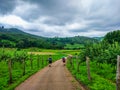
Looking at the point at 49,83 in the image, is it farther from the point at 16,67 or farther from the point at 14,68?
the point at 16,67

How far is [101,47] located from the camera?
43.8 m

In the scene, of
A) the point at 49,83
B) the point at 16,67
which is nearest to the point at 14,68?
the point at 16,67

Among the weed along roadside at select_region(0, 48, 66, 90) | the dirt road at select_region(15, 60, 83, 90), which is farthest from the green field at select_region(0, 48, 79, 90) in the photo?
the dirt road at select_region(15, 60, 83, 90)

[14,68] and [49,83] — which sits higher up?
[49,83]

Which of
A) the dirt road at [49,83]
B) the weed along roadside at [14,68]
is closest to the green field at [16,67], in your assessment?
the weed along roadside at [14,68]

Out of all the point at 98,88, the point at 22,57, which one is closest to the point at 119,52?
the point at 98,88

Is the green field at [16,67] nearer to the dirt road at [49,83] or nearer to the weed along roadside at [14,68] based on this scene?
the weed along roadside at [14,68]

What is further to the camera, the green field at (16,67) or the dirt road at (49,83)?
the green field at (16,67)

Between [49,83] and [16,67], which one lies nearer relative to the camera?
[49,83]

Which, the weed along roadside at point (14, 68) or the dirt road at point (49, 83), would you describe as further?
the weed along roadside at point (14, 68)

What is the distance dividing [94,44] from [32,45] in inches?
5736

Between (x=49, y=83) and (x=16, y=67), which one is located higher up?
(x=49, y=83)

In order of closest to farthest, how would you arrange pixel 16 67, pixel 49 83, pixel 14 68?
pixel 49 83
pixel 14 68
pixel 16 67

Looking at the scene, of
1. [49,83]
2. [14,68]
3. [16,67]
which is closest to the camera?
[49,83]
